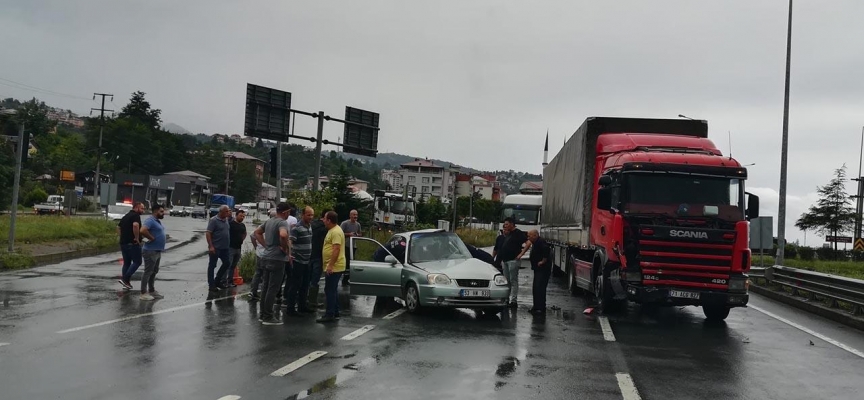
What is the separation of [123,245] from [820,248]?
Result: 49064 mm

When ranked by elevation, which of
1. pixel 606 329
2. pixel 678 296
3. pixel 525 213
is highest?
pixel 525 213

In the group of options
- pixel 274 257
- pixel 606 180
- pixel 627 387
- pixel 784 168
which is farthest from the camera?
pixel 784 168

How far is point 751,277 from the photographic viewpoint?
79.4ft

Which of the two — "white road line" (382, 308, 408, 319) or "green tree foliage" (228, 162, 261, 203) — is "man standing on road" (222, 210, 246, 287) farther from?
"green tree foliage" (228, 162, 261, 203)

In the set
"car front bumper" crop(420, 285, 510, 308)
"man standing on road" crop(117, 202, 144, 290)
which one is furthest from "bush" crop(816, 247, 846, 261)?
"man standing on road" crop(117, 202, 144, 290)

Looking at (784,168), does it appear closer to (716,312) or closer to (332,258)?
(716,312)

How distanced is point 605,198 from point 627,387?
645 cm

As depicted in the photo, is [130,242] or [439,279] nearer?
[439,279]

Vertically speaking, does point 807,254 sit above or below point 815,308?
above

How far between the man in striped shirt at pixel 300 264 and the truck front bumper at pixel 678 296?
5339mm

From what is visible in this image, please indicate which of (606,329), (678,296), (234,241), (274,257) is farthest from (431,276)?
(234,241)

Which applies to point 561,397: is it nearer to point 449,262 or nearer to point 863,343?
point 449,262

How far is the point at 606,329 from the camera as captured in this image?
39.1ft

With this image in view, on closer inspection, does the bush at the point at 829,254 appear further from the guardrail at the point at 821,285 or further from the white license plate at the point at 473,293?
the white license plate at the point at 473,293
